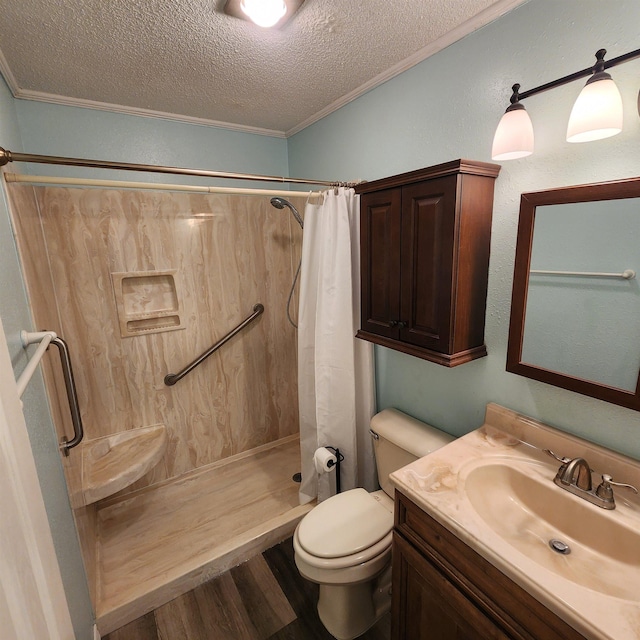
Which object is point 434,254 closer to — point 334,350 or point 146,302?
point 334,350

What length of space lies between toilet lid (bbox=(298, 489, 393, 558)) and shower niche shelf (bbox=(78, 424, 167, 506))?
3.18 feet

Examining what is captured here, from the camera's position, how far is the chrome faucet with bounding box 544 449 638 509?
3.15 feet

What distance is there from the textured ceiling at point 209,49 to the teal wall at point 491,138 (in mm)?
118

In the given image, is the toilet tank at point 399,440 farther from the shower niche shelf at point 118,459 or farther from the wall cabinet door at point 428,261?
the shower niche shelf at point 118,459

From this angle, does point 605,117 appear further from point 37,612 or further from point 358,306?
point 37,612

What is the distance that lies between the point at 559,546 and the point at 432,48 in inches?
70.2

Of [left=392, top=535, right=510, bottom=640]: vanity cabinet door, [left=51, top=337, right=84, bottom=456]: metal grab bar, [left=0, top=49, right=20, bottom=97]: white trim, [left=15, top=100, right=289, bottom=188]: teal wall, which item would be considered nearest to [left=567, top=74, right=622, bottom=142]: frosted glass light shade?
[left=392, top=535, right=510, bottom=640]: vanity cabinet door

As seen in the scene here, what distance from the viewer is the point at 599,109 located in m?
0.88

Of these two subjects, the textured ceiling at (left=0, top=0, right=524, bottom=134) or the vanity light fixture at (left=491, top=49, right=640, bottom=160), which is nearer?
the vanity light fixture at (left=491, top=49, right=640, bottom=160)

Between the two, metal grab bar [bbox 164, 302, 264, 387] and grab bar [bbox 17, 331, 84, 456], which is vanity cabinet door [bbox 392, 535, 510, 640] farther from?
metal grab bar [bbox 164, 302, 264, 387]

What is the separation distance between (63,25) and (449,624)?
231 cm

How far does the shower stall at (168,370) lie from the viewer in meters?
1.70

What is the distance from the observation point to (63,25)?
1.21 metres

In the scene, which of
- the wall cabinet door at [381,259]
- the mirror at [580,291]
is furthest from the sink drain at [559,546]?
the wall cabinet door at [381,259]
